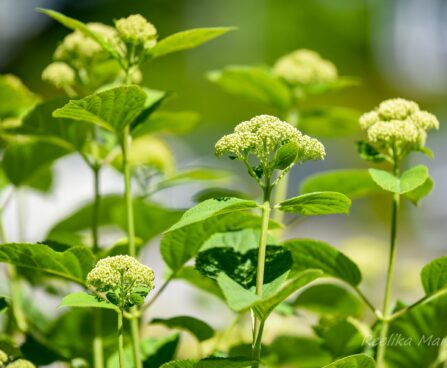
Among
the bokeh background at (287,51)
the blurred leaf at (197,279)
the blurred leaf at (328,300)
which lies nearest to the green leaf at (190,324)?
the blurred leaf at (197,279)

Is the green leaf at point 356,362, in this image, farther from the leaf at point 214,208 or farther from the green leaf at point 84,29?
the green leaf at point 84,29

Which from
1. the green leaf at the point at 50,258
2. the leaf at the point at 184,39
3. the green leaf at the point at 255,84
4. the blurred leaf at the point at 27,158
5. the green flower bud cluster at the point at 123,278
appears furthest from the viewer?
the green leaf at the point at 255,84

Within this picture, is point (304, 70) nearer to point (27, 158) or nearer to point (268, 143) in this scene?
point (27, 158)

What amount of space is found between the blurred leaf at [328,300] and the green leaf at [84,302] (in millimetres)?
389

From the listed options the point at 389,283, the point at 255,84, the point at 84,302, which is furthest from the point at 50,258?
the point at 255,84

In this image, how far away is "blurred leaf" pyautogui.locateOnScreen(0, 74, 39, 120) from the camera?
1.01 metres

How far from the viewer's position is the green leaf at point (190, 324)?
0.88 metres

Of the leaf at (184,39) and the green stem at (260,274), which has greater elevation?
the leaf at (184,39)

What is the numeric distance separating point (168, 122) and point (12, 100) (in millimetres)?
205

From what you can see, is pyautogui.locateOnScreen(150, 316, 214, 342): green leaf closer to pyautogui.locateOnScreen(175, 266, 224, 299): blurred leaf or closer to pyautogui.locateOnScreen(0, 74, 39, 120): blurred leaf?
pyautogui.locateOnScreen(175, 266, 224, 299): blurred leaf

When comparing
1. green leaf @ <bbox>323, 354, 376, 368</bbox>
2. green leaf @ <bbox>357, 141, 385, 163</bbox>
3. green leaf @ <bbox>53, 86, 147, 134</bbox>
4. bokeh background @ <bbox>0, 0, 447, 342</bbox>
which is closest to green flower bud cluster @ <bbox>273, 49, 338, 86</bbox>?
green leaf @ <bbox>357, 141, 385, 163</bbox>

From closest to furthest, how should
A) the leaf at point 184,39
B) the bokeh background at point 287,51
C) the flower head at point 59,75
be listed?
the leaf at point 184,39
the flower head at point 59,75
the bokeh background at point 287,51

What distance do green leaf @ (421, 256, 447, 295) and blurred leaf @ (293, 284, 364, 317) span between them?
195 millimetres

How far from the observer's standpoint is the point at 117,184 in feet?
8.79
